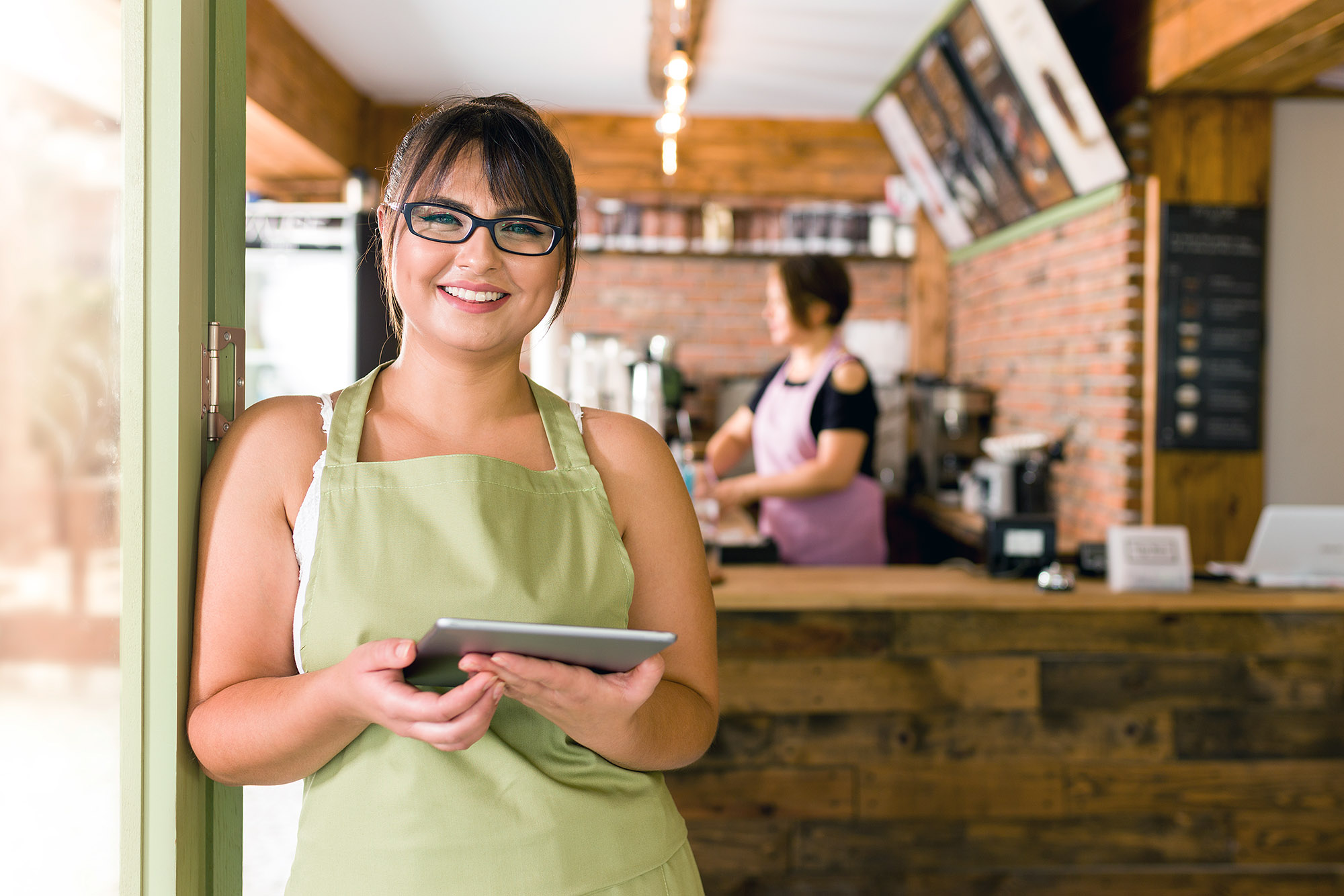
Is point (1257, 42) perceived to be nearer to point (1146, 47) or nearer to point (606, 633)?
point (1146, 47)

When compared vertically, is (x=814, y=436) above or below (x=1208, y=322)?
below

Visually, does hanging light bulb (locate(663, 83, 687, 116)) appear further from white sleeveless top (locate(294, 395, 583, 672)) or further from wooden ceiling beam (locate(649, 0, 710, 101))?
white sleeveless top (locate(294, 395, 583, 672))

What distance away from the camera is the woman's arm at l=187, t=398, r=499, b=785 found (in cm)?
90

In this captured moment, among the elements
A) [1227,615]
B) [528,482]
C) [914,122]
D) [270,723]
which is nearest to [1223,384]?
[1227,615]

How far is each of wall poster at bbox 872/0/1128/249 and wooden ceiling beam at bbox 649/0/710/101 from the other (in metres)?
1.14

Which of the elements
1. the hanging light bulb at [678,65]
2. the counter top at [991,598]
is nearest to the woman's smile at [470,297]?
the counter top at [991,598]

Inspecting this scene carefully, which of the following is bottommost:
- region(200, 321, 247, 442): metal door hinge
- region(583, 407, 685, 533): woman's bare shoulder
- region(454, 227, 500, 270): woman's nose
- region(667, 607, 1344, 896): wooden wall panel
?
region(667, 607, 1344, 896): wooden wall panel

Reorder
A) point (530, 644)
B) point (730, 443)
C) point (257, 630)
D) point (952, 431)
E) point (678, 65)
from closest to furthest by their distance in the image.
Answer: point (530, 644)
point (257, 630)
point (730, 443)
point (678, 65)
point (952, 431)

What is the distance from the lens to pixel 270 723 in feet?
2.97

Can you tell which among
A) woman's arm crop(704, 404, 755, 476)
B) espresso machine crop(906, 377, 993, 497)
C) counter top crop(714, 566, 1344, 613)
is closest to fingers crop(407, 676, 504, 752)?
counter top crop(714, 566, 1344, 613)

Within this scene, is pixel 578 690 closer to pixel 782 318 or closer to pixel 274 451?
pixel 274 451

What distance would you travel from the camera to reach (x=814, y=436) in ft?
10.8

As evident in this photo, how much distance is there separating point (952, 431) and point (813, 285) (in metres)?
2.52

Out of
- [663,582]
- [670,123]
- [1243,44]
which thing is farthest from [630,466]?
[670,123]
